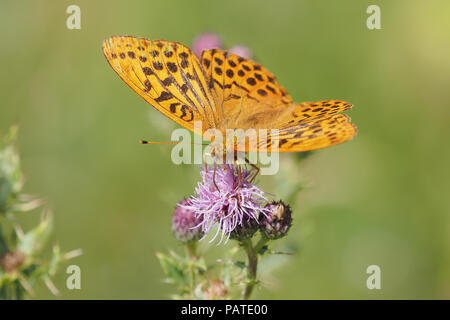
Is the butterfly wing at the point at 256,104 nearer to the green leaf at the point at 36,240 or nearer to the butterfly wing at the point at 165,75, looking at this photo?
the butterfly wing at the point at 165,75

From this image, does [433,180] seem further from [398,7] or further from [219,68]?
[219,68]

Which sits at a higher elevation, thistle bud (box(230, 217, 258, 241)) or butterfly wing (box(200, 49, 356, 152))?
butterfly wing (box(200, 49, 356, 152))

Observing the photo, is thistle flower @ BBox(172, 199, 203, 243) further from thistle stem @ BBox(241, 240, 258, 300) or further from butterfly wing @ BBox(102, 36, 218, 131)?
butterfly wing @ BBox(102, 36, 218, 131)

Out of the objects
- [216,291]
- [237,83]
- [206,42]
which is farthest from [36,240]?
[206,42]

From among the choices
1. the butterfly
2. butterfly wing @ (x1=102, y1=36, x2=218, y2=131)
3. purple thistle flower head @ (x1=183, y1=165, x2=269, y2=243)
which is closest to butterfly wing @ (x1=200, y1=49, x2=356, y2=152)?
the butterfly

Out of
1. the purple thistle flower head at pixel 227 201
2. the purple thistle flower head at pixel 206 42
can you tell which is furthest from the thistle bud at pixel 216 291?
the purple thistle flower head at pixel 206 42

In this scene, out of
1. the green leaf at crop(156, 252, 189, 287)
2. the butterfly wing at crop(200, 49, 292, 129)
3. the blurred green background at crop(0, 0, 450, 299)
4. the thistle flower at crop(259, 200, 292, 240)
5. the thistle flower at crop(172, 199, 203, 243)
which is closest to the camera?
the thistle flower at crop(259, 200, 292, 240)

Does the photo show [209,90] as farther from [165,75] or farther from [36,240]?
[36,240]
